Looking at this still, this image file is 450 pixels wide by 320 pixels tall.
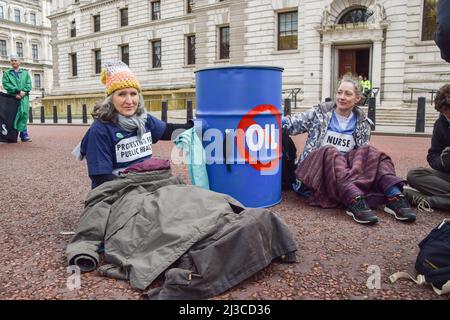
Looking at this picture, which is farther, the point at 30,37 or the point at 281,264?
the point at 30,37

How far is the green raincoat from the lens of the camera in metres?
9.21

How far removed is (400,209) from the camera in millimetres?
3322

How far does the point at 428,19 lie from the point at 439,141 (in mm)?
17666

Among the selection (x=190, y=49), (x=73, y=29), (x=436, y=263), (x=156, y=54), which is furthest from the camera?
(x=73, y=29)

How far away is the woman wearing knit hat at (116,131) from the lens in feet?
9.56

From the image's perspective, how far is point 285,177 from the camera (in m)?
4.36

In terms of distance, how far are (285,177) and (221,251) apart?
2.44 meters

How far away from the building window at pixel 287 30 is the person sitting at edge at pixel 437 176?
19.3 meters

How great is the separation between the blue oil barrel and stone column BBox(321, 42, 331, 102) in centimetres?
1745

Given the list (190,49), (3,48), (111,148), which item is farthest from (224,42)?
(3,48)

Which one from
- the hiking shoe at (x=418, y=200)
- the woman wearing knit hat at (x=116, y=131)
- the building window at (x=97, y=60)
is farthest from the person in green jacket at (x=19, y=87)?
the building window at (x=97, y=60)

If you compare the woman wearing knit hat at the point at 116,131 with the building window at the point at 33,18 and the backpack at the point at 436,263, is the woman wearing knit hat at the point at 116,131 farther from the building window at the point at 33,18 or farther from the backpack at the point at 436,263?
the building window at the point at 33,18

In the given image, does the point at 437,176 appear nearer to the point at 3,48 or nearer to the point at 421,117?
the point at 421,117
